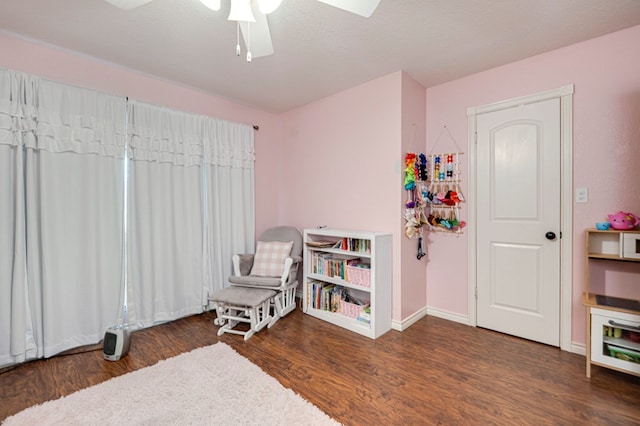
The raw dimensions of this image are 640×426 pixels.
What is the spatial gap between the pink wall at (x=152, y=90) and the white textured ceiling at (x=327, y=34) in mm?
100

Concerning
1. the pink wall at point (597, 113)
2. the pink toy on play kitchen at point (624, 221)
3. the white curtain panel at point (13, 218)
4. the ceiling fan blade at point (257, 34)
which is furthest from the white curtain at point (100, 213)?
the pink toy on play kitchen at point (624, 221)

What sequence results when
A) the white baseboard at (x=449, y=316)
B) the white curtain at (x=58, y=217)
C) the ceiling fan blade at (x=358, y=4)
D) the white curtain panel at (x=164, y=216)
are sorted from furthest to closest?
the white baseboard at (x=449, y=316) → the white curtain panel at (x=164, y=216) → the white curtain at (x=58, y=217) → the ceiling fan blade at (x=358, y=4)

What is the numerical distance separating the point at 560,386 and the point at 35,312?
3.83m

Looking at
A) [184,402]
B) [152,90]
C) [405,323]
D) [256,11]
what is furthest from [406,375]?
[152,90]

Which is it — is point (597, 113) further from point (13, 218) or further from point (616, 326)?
point (13, 218)

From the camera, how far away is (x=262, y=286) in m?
2.98

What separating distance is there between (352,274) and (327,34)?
208 centimetres

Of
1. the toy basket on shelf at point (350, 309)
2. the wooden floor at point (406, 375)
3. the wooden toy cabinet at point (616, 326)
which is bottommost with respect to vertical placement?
the wooden floor at point (406, 375)

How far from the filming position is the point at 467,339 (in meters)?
2.64

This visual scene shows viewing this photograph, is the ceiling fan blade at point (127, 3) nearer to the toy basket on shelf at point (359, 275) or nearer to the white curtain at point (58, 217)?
the white curtain at point (58, 217)

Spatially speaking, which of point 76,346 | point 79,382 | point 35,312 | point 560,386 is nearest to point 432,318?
point 560,386

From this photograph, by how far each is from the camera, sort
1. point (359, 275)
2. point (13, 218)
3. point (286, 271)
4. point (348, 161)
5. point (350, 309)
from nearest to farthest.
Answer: point (13, 218) → point (359, 275) → point (350, 309) → point (286, 271) → point (348, 161)

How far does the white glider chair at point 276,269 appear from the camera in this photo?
9.87ft

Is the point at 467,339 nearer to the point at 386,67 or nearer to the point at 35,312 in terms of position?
the point at 386,67
